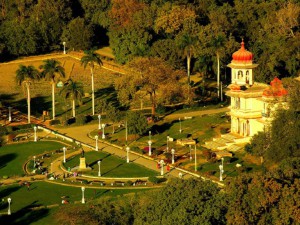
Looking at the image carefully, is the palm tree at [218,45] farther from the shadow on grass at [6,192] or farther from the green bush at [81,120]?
the shadow on grass at [6,192]

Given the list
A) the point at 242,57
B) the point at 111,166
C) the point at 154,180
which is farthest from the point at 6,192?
the point at 242,57

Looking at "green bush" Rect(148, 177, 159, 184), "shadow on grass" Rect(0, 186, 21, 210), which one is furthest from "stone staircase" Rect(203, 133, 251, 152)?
"shadow on grass" Rect(0, 186, 21, 210)

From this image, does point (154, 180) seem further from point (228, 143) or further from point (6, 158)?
point (6, 158)

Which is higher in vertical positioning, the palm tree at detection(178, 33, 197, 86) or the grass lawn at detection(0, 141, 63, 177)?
the palm tree at detection(178, 33, 197, 86)

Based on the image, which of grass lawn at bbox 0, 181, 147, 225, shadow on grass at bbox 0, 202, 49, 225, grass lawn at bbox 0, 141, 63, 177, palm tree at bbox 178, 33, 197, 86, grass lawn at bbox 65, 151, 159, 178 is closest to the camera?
shadow on grass at bbox 0, 202, 49, 225

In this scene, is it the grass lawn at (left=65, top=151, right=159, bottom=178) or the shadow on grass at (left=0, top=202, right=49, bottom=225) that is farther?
the grass lawn at (left=65, top=151, right=159, bottom=178)

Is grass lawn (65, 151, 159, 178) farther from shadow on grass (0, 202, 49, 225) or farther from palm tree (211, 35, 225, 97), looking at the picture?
palm tree (211, 35, 225, 97)
